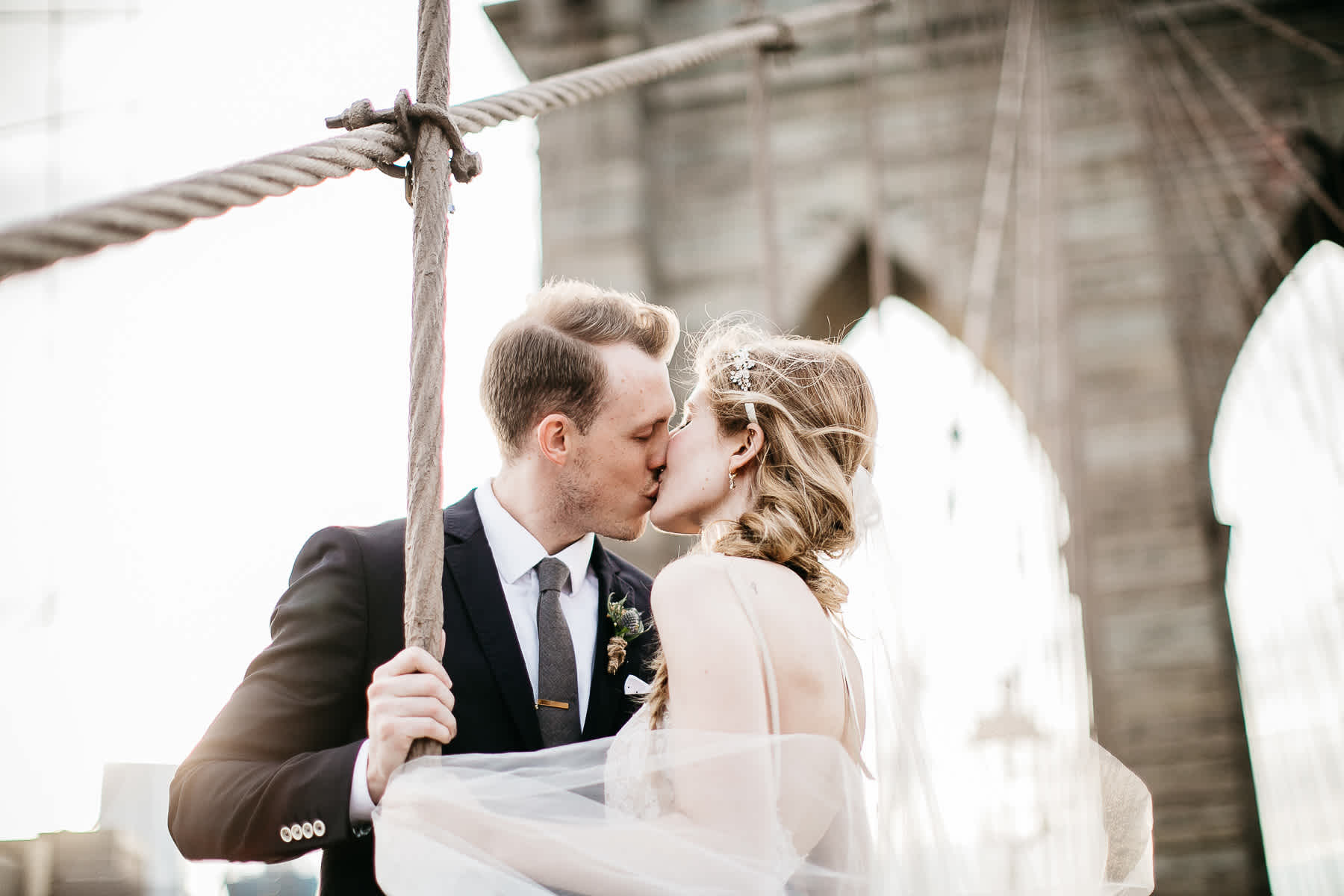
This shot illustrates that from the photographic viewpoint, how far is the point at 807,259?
19.1 ft

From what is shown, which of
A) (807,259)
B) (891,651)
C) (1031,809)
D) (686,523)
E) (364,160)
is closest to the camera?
(364,160)

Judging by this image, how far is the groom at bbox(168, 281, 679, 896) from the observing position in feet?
4.24

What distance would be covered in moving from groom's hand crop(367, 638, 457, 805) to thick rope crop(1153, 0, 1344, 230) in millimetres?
5046

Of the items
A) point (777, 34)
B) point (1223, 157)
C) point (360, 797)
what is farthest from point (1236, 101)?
point (360, 797)

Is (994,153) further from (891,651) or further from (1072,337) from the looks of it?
(891,651)

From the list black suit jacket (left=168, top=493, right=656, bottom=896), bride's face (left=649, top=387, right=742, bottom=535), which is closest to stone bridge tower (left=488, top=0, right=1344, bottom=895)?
bride's face (left=649, top=387, right=742, bottom=535)

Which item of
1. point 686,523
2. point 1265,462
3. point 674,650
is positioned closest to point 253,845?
point 674,650

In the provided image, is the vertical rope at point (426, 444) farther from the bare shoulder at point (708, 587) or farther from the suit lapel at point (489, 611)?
the suit lapel at point (489, 611)

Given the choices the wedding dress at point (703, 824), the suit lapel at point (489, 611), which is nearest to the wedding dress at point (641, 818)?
the wedding dress at point (703, 824)

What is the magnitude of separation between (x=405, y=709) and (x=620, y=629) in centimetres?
77

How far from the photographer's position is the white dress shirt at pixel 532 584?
1719 mm

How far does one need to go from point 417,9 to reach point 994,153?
4588 mm

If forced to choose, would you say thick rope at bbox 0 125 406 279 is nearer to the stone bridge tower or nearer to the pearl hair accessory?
the pearl hair accessory

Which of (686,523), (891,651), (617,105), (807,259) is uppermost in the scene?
(617,105)
